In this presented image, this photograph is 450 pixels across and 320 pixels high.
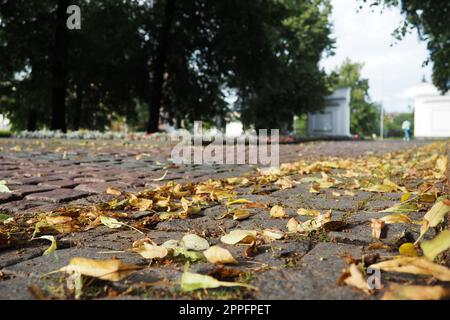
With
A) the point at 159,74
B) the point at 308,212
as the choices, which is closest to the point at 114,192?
the point at 308,212

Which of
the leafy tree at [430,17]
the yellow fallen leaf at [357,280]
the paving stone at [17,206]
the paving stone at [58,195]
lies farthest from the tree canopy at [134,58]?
the yellow fallen leaf at [357,280]

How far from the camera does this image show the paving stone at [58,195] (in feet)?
10.5

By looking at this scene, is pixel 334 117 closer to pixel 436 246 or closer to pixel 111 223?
pixel 111 223

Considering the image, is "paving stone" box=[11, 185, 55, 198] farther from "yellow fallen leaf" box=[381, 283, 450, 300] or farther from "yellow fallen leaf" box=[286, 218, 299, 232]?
"yellow fallen leaf" box=[381, 283, 450, 300]

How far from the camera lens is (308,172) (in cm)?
505

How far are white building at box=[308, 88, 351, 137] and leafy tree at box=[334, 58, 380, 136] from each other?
20422 millimetres

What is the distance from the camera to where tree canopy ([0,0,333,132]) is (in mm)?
19516

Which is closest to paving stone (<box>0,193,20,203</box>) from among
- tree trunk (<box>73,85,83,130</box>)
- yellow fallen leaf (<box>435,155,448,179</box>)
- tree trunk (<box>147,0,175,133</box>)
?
yellow fallen leaf (<box>435,155,448,179</box>)

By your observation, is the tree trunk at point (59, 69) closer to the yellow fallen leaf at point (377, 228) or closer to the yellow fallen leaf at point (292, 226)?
the yellow fallen leaf at point (292, 226)

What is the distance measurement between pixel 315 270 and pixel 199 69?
22782 mm

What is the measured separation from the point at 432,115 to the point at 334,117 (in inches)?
282

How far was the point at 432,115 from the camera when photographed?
26.4 metres

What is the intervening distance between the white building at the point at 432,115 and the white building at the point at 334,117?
4983mm
